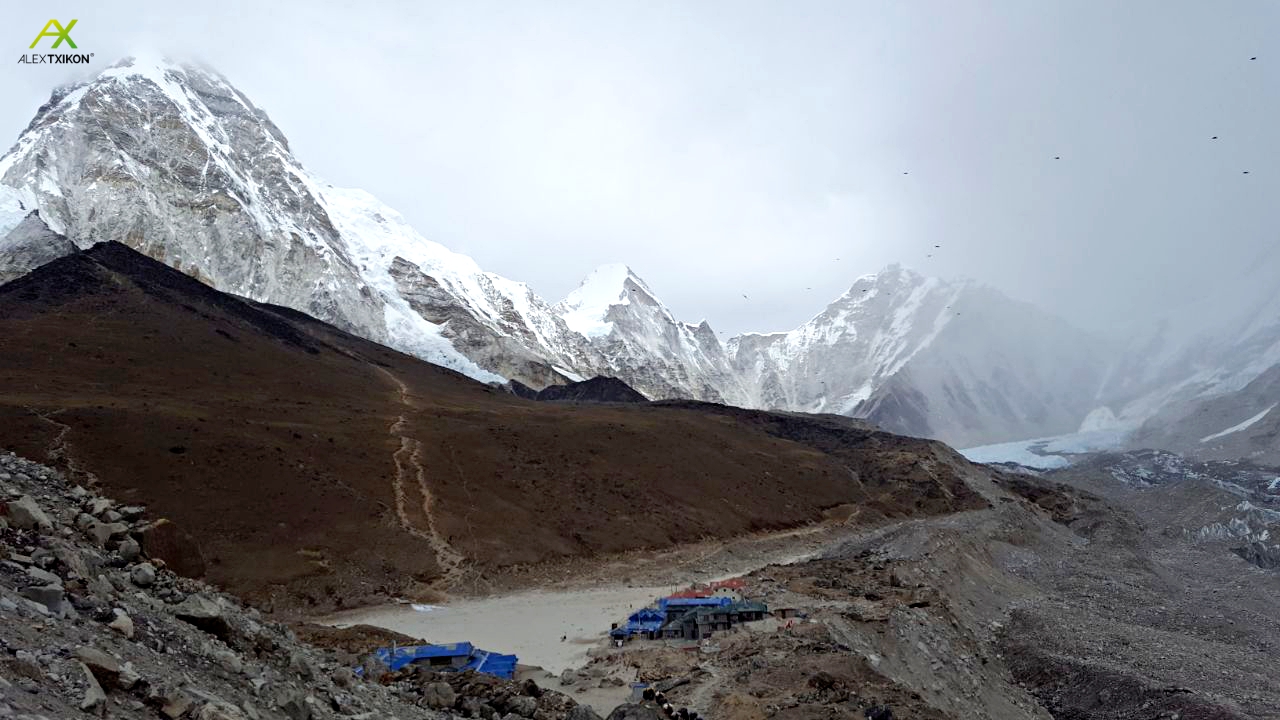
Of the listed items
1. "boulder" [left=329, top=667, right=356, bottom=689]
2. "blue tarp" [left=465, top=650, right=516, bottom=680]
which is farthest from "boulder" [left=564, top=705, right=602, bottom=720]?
"blue tarp" [left=465, top=650, right=516, bottom=680]

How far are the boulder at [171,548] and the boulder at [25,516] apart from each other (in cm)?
323

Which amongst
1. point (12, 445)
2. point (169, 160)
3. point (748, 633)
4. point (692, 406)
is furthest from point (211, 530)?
point (169, 160)

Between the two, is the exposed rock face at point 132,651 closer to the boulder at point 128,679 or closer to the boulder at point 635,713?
the boulder at point 128,679

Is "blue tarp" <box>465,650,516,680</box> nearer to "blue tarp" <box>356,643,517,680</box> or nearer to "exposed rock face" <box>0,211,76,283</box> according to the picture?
"blue tarp" <box>356,643,517,680</box>

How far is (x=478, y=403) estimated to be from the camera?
9750cm

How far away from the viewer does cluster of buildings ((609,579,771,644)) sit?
3134 centimetres

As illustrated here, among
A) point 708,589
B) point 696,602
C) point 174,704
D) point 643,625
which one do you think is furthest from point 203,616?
point 708,589

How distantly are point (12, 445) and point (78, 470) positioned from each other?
146 inches

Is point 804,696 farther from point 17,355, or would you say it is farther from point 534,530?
point 17,355

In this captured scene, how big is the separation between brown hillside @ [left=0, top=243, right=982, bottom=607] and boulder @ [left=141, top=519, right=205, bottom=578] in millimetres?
21686

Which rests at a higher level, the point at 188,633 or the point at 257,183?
the point at 257,183

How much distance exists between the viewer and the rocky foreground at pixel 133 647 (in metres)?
8.87

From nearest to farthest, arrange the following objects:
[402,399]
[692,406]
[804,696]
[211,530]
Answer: [804,696]
[211,530]
[402,399]
[692,406]

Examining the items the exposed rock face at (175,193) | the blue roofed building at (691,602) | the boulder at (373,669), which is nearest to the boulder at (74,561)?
the boulder at (373,669)
